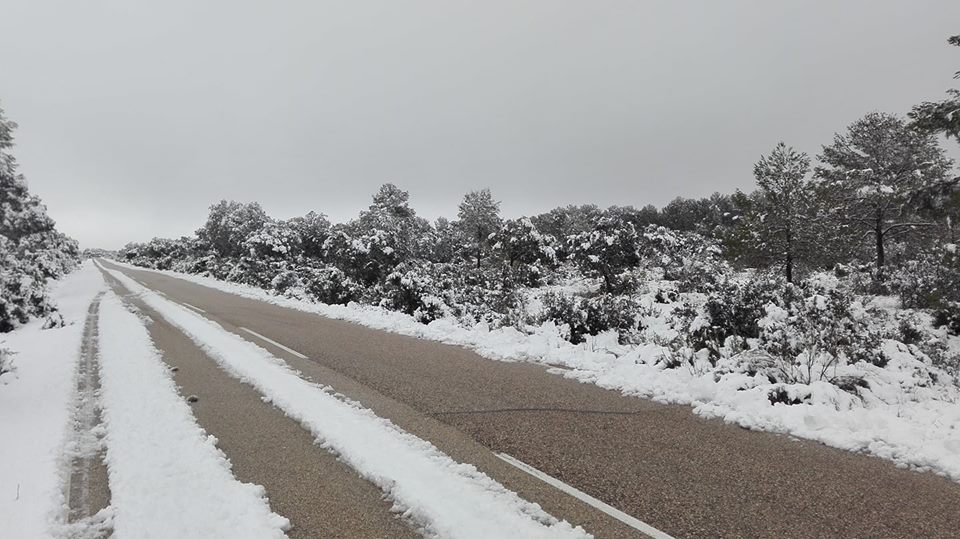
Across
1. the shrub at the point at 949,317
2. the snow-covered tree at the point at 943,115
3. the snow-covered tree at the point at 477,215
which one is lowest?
the shrub at the point at 949,317

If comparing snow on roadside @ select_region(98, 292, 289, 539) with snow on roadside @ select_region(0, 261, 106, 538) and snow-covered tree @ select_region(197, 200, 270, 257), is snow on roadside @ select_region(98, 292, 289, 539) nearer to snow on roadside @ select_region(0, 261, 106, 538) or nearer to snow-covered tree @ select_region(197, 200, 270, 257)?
snow on roadside @ select_region(0, 261, 106, 538)

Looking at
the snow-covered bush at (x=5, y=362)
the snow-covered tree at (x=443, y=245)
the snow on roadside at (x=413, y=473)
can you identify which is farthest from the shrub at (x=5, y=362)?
the snow-covered tree at (x=443, y=245)

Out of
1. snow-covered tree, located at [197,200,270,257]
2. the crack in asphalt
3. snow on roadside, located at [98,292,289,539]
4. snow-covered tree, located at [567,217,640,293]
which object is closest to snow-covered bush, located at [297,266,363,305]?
snow-covered tree, located at [567,217,640,293]

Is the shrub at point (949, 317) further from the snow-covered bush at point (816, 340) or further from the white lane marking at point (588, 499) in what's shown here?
the white lane marking at point (588, 499)

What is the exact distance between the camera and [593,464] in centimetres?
445

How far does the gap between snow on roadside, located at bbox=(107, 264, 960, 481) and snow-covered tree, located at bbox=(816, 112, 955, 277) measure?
61.0 feet

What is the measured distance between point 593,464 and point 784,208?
25103 mm

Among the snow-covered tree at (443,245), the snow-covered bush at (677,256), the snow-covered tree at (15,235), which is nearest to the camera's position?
the snow-covered tree at (15,235)

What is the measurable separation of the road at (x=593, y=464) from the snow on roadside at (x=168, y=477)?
20cm

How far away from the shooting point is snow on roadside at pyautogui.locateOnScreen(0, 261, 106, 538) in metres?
3.90

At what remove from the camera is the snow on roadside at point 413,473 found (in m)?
3.50

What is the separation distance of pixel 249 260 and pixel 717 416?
34531 mm

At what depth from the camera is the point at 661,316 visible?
14.5m

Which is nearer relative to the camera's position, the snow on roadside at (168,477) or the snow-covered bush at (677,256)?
the snow on roadside at (168,477)
